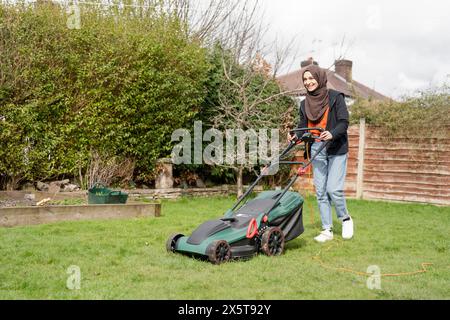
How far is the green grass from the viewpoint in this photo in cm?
384

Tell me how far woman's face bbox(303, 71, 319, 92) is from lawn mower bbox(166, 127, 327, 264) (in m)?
0.70

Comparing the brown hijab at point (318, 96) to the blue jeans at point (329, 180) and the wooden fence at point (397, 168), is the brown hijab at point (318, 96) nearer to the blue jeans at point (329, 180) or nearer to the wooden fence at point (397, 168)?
the blue jeans at point (329, 180)

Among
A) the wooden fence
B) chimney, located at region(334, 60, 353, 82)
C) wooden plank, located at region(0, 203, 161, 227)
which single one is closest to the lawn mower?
wooden plank, located at region(0, 203, 161, 227)

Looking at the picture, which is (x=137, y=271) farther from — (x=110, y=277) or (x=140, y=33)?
(x=140, y=33)

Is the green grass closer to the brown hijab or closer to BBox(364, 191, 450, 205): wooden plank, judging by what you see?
the brown hijab

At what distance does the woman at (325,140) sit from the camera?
5.77 metres

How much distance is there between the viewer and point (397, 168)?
36.8ft

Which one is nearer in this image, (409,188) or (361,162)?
(409,188)

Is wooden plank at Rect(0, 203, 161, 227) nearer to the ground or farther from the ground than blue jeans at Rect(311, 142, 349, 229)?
nearer to the ground

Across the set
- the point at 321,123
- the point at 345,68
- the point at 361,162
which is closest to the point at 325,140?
the point at 321,123

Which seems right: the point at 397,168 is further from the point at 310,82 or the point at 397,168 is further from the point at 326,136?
the point at 326,136

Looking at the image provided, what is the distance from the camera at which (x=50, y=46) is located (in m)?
8.88

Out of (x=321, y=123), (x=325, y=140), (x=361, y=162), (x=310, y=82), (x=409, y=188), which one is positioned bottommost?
(x=409, y=188)

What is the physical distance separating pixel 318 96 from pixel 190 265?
2.48m
